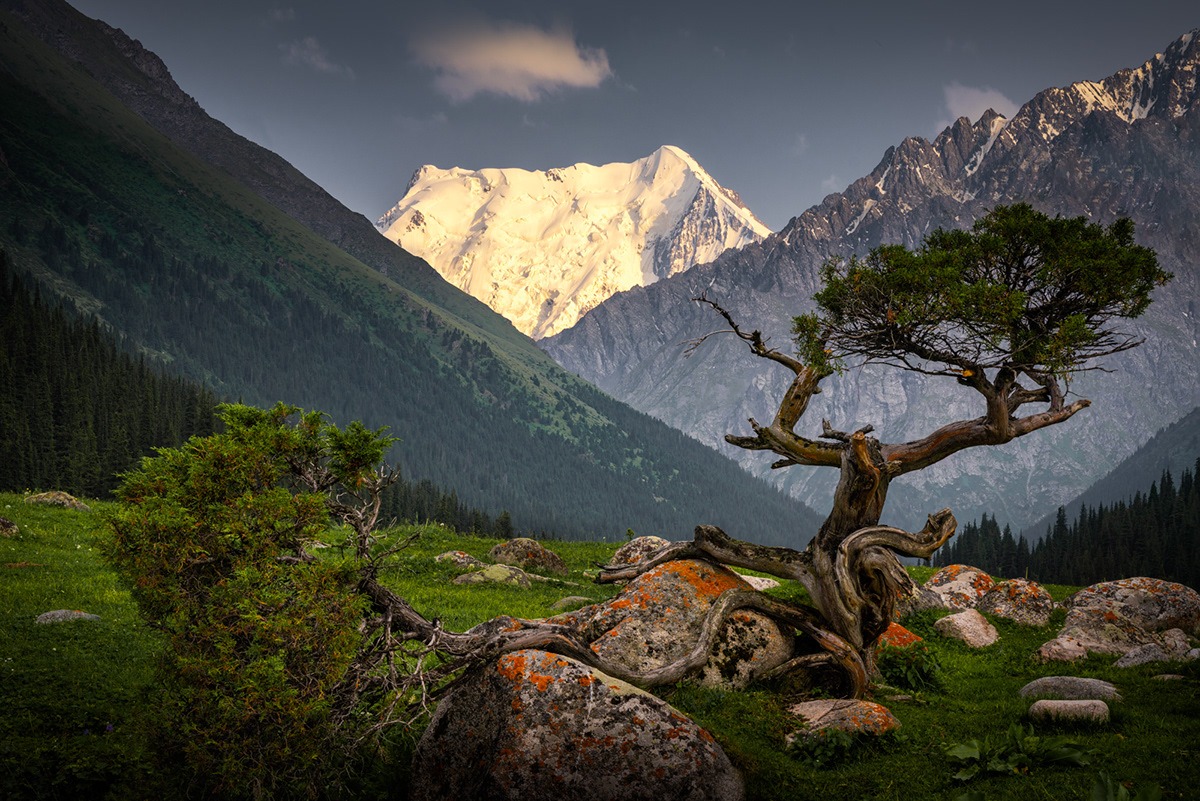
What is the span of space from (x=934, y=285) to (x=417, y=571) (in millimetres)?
22891

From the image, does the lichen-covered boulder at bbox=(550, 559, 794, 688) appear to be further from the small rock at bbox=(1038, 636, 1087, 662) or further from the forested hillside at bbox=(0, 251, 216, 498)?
the forested hillside at bbox=(0, 251, 216, 498)

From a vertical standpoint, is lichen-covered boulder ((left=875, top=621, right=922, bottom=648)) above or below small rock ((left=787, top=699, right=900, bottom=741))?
above

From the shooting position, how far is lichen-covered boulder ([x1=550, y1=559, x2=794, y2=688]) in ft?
56.0

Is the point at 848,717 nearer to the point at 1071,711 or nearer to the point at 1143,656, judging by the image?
the point at 1071,711

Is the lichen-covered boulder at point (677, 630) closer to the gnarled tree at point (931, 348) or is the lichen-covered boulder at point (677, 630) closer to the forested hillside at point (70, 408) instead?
the gnarled tree at point (931, 348)

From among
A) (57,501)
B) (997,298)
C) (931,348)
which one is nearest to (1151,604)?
(931,348)

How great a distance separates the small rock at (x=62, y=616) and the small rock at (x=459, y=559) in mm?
14297

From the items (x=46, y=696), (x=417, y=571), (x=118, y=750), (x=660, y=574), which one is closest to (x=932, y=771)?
(x=660, y=574)

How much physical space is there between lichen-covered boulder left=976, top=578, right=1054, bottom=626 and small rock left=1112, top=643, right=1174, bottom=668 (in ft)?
21.0

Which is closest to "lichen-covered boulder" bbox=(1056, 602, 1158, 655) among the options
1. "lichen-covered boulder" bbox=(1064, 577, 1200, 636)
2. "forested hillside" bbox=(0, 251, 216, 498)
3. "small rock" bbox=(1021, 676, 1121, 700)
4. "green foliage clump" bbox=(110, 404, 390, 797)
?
"lichen-covered boulder" bbox=(1064, 577, 1200, 636)

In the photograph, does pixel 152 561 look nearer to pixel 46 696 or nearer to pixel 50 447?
pixel 46 696

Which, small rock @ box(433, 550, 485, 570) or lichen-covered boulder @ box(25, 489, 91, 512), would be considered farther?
lichen-covered boulder @ box(25, 489, 91, 512)

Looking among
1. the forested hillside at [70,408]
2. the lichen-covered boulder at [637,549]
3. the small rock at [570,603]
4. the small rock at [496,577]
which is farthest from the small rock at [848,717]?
the forested hillside at [70,408]

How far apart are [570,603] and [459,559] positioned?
925cm
